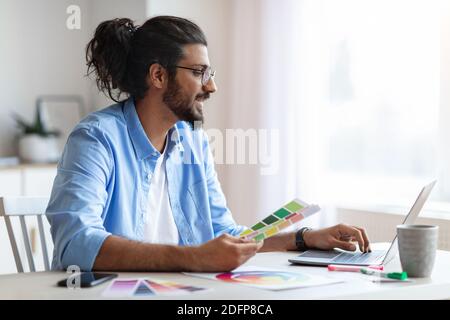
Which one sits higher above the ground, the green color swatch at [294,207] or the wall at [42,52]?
the wall at [42,52]

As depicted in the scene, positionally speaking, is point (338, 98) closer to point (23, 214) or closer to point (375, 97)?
point (375, 97)

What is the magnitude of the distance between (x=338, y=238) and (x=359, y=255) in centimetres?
10

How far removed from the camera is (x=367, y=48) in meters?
3.51

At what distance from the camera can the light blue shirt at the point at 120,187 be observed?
166 centimetres

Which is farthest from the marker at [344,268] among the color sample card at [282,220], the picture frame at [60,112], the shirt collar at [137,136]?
the picture frame at [60,112]

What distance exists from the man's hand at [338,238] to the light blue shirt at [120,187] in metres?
0.31

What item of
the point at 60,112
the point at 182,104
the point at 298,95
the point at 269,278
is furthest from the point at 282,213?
the point at 60,112

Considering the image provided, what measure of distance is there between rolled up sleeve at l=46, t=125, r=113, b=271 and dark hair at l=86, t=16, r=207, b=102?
36 centimetres

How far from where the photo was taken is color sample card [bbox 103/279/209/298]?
1343 mm

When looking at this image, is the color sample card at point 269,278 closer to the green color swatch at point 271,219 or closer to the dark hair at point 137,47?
the green color swatch at point 271,219

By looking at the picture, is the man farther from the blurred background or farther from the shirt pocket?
the blurred background

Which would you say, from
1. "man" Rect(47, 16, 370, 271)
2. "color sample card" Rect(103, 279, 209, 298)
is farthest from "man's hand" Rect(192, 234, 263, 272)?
"color sample card" Rect(103, 279, 209, 298)

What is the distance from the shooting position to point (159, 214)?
2.04m

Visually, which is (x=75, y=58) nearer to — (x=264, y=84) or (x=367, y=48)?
(x=264, y=84)
